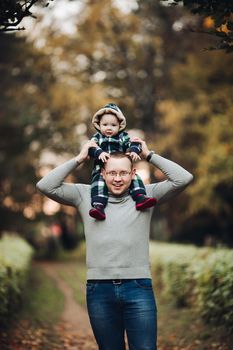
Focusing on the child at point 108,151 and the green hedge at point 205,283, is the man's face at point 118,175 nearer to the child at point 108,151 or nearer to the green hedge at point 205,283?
the child at point 108,151

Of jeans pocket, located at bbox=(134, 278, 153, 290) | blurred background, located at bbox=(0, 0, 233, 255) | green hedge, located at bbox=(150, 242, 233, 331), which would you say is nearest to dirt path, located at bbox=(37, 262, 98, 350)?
green hedge, located at bbox=(150, 242, 233, 331)

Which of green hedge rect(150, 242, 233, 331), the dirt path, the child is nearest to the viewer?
the child

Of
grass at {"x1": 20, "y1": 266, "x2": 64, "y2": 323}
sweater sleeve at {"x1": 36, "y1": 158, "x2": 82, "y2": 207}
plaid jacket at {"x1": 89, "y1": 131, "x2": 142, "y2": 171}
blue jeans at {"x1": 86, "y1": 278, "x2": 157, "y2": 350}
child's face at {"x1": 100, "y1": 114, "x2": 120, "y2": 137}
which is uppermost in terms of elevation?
child's face at {"x1": 100, "y1": 114, "x2": 120, "y2": 137}

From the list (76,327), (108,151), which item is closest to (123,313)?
(108,151)

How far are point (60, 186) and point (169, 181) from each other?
2.83ft

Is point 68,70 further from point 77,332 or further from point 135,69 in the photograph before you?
point 77,332

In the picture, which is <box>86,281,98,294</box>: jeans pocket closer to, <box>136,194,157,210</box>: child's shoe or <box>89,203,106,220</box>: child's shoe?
<box>89,203,106,220</box>: child's shoe

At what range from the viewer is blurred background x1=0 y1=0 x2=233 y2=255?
19922 mm

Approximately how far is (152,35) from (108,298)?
21423 mm

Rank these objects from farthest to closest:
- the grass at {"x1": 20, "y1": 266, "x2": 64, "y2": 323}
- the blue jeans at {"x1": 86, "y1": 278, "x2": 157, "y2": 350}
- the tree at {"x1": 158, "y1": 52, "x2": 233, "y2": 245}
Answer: the tree at {"x1": 158, "y1": 52, "x2": 233, "y2": 245}
the grass at {"x1": 20, "y1": 266, "x2": 64, "y2": 323}
the blue jeans at {"x1": 86, "y1": 278, "x2": 157, "y2": 350}

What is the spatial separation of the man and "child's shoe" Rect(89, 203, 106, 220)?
0.06 m

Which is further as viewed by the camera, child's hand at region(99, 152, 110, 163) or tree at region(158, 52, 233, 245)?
tree at region(158, 52, 233, 245)

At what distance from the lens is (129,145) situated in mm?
3863

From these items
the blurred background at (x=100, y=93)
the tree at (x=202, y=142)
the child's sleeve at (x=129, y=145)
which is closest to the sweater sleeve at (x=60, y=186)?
the child's sleeve at (x=129, y=145)
